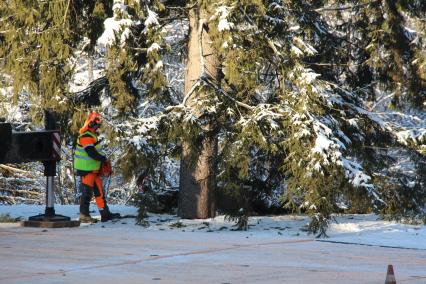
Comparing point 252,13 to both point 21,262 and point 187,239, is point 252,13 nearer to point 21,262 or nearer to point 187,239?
point 187,239

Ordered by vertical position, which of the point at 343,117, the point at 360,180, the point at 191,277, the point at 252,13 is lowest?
the point at 191,277

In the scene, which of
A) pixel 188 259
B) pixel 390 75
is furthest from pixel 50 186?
pixel 390 75

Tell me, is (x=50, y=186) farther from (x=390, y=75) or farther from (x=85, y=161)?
(x=390, y=75)

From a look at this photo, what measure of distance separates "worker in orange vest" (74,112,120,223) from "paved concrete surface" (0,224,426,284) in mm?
1499

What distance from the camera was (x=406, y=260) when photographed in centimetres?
1006

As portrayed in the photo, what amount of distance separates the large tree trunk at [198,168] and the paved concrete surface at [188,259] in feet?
5.80

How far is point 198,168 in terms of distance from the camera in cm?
1467

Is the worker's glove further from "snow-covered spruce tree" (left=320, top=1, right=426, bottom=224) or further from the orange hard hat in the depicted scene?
"snow-covered spruce tree" (left=320, top=1, right=426, bottom=224)

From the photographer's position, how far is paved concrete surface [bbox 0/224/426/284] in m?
8.54

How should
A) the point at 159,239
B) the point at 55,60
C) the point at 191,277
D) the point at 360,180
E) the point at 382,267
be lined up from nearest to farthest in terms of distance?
the point at 191,277 → the point at 382,267 → the point at 159,239 → the point at 360,180 → the point at 55,60

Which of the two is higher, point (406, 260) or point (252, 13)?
point (252, 13)

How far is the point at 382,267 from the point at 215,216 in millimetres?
5889

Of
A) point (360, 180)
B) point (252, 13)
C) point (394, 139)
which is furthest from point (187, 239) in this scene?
A: point (394, 139)

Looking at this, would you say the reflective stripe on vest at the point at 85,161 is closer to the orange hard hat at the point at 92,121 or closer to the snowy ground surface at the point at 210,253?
the orange hard hat at the point at 92,121
